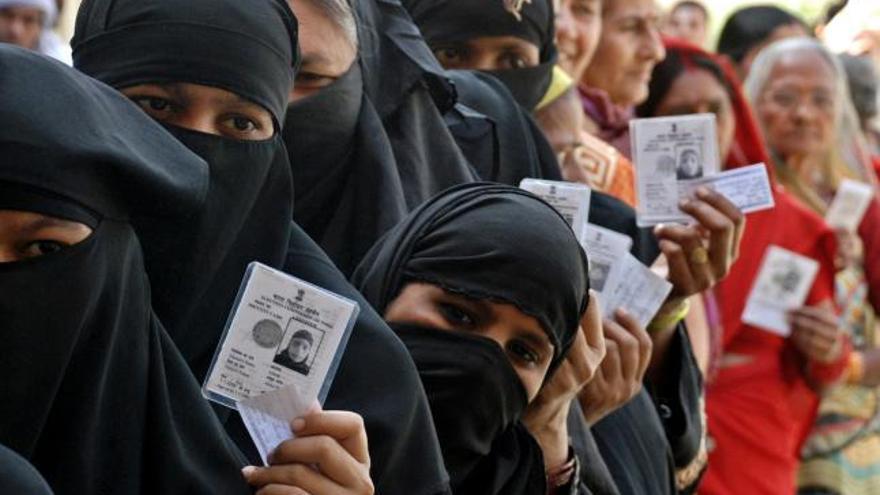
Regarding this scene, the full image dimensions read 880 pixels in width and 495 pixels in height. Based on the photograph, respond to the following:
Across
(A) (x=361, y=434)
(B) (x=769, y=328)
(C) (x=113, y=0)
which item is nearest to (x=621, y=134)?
(B) (x=769, y=328)

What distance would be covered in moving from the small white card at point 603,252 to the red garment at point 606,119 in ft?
6.67

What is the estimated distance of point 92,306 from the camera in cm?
268

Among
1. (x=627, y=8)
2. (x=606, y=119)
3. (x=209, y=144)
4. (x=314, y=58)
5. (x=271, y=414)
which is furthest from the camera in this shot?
(x=627, y=8)

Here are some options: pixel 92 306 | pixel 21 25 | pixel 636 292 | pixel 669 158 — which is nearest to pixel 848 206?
pixel 21 25

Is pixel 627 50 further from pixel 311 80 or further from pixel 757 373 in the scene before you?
pixel 311 80

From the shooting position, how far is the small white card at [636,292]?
448 centimetres

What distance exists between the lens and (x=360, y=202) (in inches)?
160

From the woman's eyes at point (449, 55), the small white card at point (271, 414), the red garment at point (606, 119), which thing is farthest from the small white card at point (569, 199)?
the red garment at point (606, 119)

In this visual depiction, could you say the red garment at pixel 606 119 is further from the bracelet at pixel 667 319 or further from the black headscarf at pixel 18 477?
the black headscarf at pixel 18 477

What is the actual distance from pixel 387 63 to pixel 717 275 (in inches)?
40.2

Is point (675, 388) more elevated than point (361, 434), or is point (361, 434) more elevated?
point (361, 434)

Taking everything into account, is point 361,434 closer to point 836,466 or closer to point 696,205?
point 696,205

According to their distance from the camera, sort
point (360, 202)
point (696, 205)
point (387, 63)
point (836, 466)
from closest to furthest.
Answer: point (360, 202)
point (387, 63)
point (696, 205)
point (836, 466)

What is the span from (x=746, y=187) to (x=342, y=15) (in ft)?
4.14
